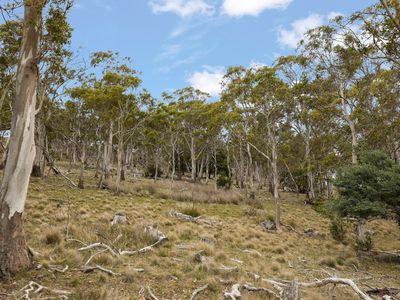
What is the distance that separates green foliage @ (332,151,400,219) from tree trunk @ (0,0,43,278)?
10760 mm

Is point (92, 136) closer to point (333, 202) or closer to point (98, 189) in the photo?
point (98, 189)

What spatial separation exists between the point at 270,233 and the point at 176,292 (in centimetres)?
1023

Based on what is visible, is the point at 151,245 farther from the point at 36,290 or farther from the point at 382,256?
the point at 382,256

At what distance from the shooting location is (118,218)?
12.2 meters

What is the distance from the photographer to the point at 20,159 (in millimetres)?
5750

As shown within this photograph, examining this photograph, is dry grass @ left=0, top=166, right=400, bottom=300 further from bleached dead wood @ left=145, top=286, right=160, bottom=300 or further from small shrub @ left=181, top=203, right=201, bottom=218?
small shrub @ left=181, top=203, right=201, bottom=218

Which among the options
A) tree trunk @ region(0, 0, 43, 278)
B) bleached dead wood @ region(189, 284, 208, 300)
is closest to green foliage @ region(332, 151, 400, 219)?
bleached dead wood @ region(189, 284, 208, 300)

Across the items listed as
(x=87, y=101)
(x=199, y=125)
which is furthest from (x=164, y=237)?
(x=199, y=125)

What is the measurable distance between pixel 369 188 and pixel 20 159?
11254 mm

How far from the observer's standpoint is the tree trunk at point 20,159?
5508 millimetres

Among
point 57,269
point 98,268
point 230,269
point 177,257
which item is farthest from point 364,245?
point 57,269

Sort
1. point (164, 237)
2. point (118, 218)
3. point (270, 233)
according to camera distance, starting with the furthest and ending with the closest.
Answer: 1. point (270, 233)
2. point (118, 218)
3. point (164, 237)

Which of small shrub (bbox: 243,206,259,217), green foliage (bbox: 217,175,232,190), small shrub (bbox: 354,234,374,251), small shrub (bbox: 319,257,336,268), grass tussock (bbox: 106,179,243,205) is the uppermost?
green foliage (bbox: 217,175,232,190)

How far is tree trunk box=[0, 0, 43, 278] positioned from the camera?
5.51 m
